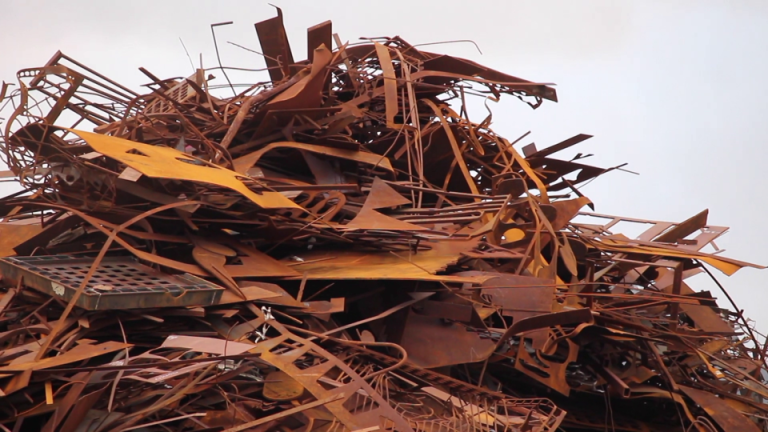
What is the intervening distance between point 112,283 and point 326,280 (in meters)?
0.58

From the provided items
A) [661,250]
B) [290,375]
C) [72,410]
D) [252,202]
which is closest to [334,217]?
[252,202]

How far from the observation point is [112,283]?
5.82ft

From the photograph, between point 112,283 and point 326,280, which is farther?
point 326,280

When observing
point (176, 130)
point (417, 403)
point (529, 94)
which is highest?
point (529, 94)

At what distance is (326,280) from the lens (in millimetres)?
2102

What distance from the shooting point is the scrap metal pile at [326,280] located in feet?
5.28

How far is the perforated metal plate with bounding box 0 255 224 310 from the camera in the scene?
66.4 inches

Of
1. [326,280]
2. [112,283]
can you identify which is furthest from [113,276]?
[326,280]

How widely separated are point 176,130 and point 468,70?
127cm

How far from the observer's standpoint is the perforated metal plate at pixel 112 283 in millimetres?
1686

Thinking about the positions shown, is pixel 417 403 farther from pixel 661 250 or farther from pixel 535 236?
pixel 661 250

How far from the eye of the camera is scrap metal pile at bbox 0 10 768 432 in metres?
1.61

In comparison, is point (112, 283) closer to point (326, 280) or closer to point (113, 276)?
point (113, 276)

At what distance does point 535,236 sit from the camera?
2.44 metres
